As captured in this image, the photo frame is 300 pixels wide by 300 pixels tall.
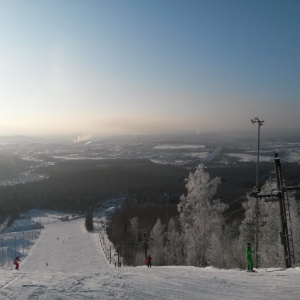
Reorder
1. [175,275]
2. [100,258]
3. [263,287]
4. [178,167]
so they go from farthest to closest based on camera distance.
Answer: [178,167], [100,258], [175,275], [263,287]

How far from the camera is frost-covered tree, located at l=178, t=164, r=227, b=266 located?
25.9 m

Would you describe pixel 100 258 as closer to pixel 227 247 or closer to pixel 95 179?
pixel 227 247

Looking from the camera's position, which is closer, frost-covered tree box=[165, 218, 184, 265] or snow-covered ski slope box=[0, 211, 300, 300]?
snow-covered ski slope box=[0, 211, 300, 300]

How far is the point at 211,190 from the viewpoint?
26.4 m

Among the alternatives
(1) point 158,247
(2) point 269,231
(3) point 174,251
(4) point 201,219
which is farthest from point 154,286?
(1) point 158,247

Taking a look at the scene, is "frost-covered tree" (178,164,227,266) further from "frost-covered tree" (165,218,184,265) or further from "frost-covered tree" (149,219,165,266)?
"frost-covered tree" (149,219,165,266)

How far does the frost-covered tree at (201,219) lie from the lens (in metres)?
25.9

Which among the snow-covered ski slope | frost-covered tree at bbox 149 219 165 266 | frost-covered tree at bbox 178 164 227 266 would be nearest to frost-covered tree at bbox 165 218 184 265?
frost-covered tree at bbox 149 219 165 266

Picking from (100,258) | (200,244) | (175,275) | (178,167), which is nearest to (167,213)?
(100,258)

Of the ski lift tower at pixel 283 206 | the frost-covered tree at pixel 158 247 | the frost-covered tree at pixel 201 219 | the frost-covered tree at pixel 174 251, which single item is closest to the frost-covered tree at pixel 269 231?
the frost-covered tree at pixel 201 219

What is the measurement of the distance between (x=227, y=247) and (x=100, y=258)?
1090 inches

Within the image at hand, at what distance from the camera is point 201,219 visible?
25.9m

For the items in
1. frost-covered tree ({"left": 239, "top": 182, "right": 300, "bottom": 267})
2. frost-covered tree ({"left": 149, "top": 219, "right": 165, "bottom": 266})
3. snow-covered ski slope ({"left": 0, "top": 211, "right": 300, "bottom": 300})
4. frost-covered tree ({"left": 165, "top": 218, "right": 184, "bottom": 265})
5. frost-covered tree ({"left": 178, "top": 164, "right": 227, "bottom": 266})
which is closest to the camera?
snow-covered ski slope ({"left": 0, "top": 211, "right": 300, "bottom": 300})

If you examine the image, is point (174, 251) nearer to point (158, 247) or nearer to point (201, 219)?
point (158, 247)
